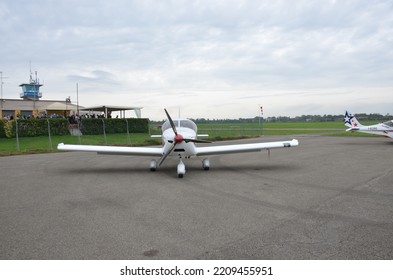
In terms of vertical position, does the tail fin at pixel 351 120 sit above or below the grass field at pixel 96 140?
above

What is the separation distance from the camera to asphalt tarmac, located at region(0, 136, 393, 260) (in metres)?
4.01

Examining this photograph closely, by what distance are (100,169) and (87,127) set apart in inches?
679

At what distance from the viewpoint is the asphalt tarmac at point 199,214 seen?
4.01 m

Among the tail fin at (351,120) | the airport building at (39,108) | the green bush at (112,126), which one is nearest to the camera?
the tail fin at (351,120)

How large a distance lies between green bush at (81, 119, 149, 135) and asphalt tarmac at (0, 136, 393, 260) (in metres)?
17.2

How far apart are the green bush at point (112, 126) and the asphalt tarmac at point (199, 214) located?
17217 mm

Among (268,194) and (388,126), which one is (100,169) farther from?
(388,126)

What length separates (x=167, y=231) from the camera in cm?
473

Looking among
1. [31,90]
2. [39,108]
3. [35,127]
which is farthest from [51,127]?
[31,90]

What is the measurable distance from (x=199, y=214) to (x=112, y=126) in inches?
982

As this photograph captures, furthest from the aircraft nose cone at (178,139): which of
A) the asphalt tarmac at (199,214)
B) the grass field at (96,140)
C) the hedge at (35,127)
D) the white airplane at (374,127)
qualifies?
the hedge at (35,127)

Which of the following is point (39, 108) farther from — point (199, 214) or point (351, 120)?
point (199, 214)

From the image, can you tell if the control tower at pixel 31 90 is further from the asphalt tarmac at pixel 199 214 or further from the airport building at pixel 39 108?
the asphalt tarmac at pixel 199 214

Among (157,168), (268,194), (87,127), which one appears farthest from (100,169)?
(87,127)
